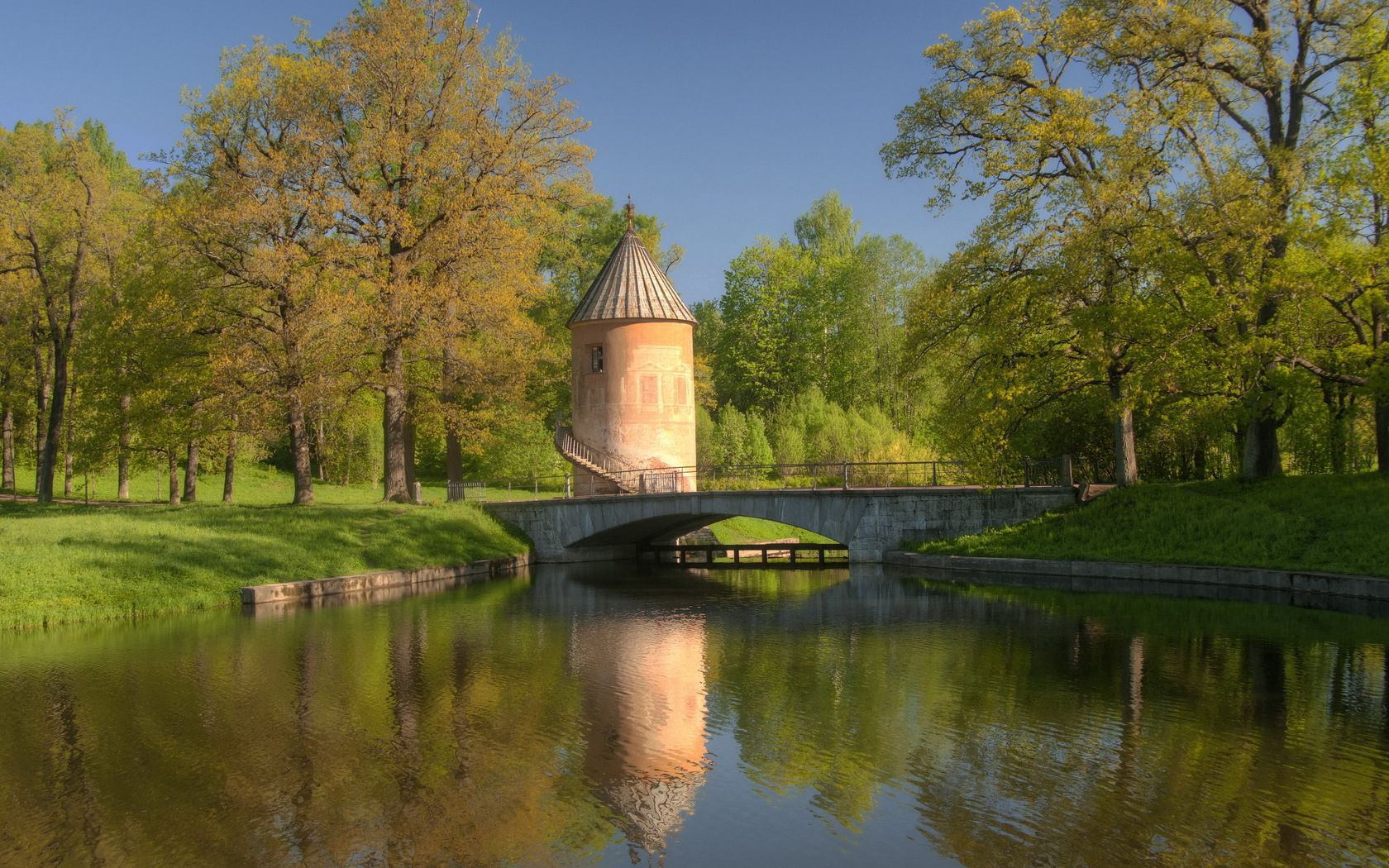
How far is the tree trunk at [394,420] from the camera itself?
3312 centimetres

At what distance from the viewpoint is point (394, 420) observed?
34.4m

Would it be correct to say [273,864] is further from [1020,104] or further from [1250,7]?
[1250,7]

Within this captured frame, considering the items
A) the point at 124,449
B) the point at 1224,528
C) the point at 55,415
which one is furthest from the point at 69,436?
the point at 1224,528

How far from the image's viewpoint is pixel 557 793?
9734 millimetres

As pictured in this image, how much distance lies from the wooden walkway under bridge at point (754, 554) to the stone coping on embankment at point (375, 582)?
20.8 ft

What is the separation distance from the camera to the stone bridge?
28766mm

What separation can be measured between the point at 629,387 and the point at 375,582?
12115mm

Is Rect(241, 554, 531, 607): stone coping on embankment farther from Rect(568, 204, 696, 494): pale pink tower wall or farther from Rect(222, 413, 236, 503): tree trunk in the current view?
Rect(222, 413, 236, 503): tree trunk

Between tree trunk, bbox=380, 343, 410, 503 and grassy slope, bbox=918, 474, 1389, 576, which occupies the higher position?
tree trunk, bbox=380, 343, 410, 503

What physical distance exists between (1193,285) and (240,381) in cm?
2501

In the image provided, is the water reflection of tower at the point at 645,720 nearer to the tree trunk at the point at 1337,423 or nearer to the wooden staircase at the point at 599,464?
the wooden staircase at the point at 599,464

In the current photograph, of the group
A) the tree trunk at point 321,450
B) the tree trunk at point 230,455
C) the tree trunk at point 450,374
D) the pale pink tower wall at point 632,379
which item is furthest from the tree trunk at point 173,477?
the pale pink tower wall at point 632,379

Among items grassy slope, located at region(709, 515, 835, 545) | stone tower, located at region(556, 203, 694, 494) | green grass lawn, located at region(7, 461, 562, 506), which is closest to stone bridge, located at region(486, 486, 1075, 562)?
stone tower, located at region(556, 203, 694, 494)

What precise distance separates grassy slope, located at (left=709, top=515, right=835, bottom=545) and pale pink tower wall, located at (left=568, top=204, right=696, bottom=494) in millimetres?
6418
